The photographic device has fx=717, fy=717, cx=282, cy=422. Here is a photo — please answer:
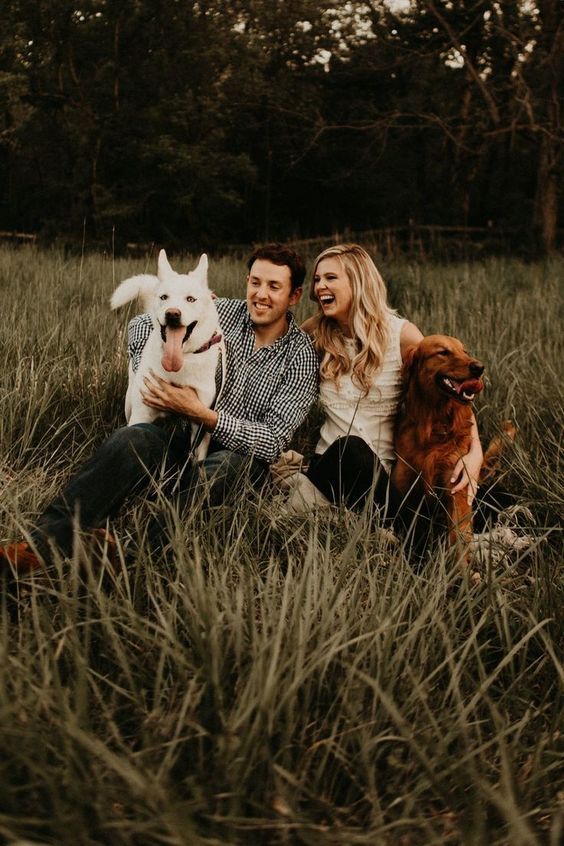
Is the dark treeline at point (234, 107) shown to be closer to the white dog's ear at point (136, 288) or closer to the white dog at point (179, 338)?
the white dog's ear at point (136, 288)

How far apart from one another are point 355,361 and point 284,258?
520 millimetres

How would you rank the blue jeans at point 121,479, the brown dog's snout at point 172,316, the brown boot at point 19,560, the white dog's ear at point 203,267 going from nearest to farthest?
1. the brown boot at point 19,560
2. the blue jeans at point 121,479
3. the brown dog's snout at point 172,316
4. the white dog's ear at point 203,267

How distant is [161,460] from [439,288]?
14.3ft

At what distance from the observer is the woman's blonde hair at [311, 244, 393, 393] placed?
2979 mm

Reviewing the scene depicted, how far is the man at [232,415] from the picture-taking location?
2.34 metres

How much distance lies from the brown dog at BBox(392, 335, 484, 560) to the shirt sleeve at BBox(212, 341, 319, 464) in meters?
0.41

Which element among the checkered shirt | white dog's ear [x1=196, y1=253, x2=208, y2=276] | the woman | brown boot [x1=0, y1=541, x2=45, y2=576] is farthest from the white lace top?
brown boot [x1=0, y1=541, x2=45, y2=576]

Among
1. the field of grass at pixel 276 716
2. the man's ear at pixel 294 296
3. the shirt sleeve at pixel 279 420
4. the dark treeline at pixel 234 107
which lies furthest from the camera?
the dark treeline at pixel 234 107

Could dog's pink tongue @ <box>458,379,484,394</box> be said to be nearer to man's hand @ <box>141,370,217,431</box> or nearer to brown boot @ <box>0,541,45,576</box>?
man's hand @ <box>141,370,217,431</box>

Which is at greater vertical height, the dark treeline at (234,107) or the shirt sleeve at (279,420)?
the dark treeline at (234,107)

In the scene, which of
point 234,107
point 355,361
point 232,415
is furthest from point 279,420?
point 234,107

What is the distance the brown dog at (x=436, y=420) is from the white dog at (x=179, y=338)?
798mm

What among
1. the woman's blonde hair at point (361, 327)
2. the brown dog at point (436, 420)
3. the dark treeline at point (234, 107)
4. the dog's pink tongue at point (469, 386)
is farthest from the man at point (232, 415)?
the dark treeline at point (234, 107)

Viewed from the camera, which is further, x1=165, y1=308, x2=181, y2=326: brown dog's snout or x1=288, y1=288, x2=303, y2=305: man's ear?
x1=288, y1=288, x2=303, y2=305: man's ear
